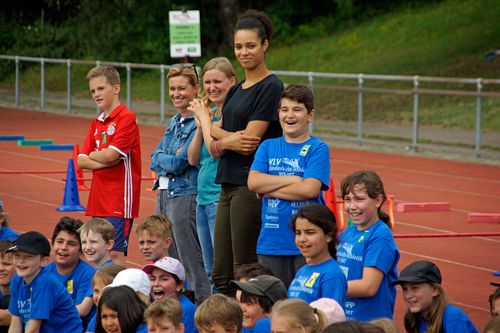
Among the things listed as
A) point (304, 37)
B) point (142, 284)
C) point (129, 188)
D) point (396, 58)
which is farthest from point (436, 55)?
point (142, 284)

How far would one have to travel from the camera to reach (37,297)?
737cm

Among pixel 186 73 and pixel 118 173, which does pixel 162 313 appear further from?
pixel 118 173

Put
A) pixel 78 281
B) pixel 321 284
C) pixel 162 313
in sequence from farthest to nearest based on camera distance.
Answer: pixel 78 281 → pixel 321 284 → pixel 162 313

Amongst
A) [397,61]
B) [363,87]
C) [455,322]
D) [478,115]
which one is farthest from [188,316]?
[397,61]

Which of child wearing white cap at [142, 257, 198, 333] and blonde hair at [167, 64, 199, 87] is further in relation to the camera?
blonde hair at [167, 64, 199, 87]

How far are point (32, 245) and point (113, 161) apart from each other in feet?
5.70

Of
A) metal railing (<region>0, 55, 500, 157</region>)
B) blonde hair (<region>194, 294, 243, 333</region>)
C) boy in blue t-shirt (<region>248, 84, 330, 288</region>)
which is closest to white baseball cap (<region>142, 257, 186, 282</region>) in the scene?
boy in blue t-shirt (<region>248, 84, 330, 288</region>)

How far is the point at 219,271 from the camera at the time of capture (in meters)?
7.99

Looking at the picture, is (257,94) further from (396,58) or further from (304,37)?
(304,37)

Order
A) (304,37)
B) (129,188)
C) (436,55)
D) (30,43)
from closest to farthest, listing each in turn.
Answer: (129,188) < (436,55) < (304,37) < (30,43)

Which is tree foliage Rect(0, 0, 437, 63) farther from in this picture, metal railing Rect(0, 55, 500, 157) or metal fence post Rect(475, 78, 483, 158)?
metal fence post Rect(475, 78, 483, 158)

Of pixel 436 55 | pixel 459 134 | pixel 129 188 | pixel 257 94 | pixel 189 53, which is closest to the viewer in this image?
pixel 257 94

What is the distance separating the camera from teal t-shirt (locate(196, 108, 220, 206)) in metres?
8.41

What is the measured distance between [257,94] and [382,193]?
4.26 ft
